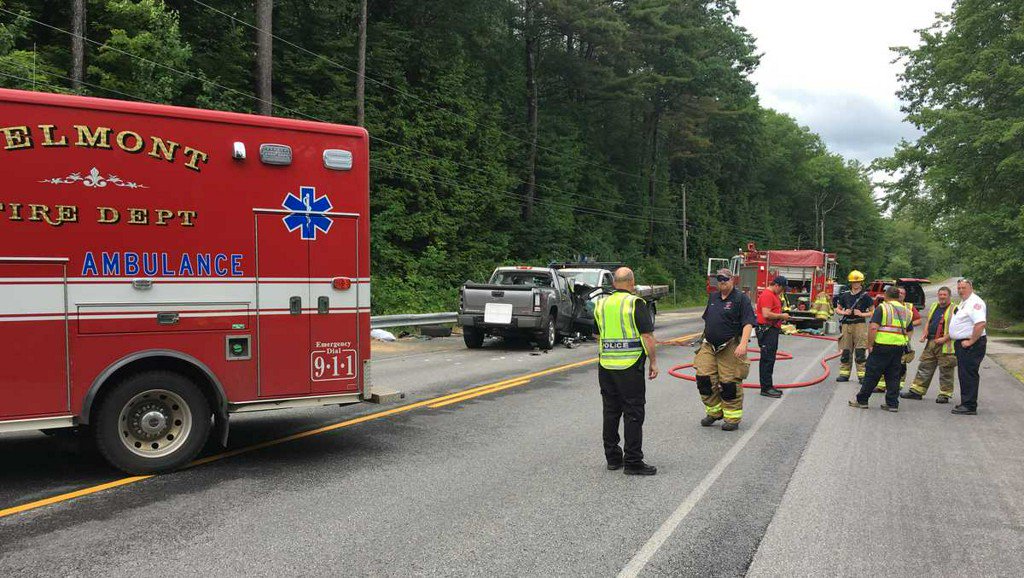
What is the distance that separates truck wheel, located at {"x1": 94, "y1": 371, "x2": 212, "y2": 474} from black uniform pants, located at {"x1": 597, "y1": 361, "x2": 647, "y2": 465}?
11.2 feet

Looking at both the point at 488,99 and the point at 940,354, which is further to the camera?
the point at 488,99

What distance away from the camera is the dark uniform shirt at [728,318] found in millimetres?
7922

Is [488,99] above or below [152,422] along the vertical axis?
above

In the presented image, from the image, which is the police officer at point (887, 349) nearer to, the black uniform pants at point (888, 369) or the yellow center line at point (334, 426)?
the black uniform pants at point (888, 369)

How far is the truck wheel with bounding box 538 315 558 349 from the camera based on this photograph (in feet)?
51.8

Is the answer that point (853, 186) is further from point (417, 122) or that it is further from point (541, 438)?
point (541, 438)

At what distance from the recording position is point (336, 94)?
24156 mm

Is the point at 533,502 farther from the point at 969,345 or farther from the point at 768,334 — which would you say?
the point at 969,345

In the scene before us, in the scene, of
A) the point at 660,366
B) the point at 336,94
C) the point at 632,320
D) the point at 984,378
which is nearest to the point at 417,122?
the point at 336,94

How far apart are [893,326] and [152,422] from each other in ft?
29.1

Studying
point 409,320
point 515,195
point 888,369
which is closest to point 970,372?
point 888,369

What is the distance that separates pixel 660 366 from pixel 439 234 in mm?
14320

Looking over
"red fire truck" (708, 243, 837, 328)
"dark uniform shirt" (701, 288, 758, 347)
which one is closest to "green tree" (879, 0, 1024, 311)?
"red fire truck" (708, 243, 837, 328)

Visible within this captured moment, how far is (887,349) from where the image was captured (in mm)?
9336
